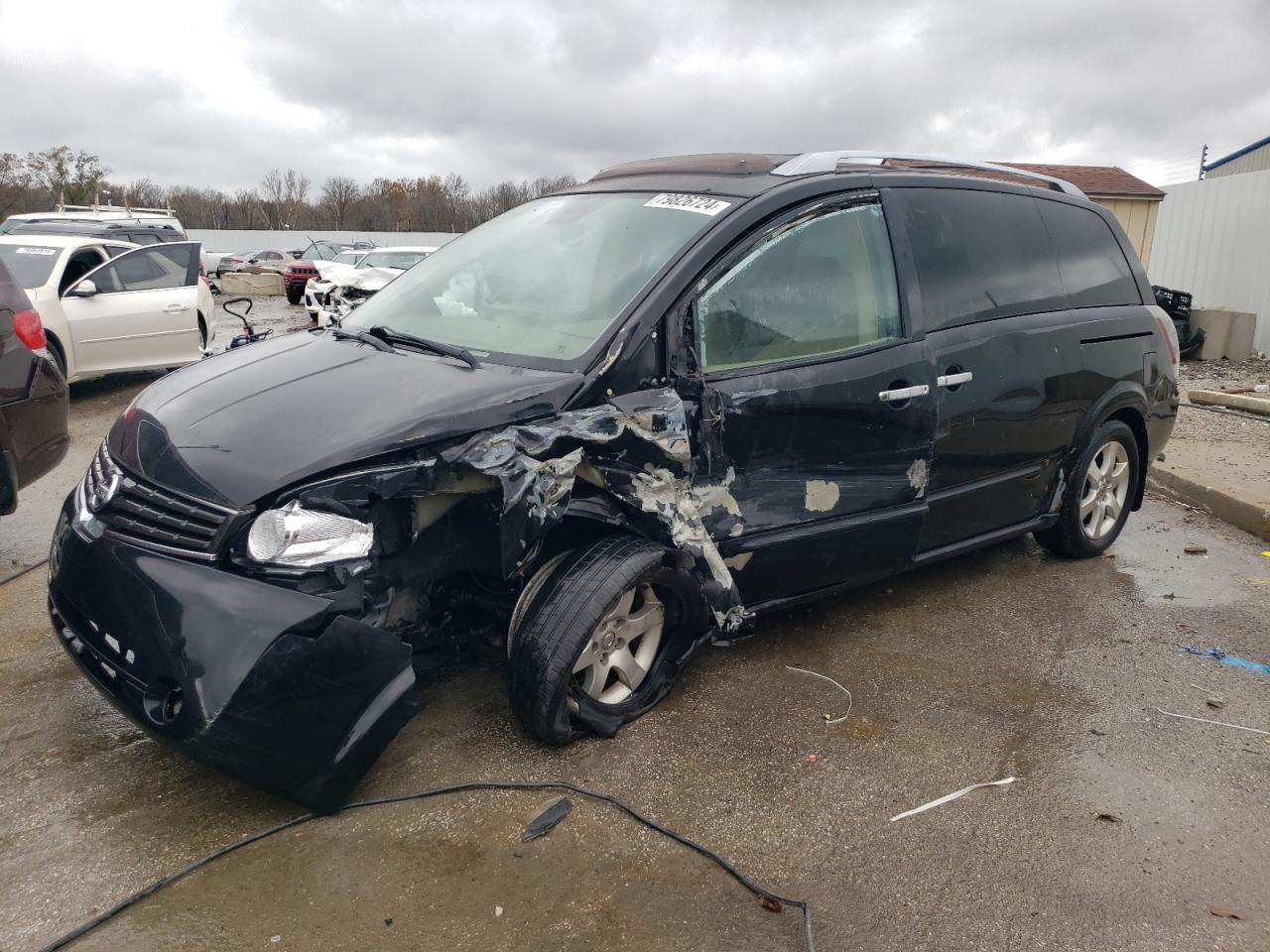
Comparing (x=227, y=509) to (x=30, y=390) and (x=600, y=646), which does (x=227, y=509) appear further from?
(x=30, y=390)

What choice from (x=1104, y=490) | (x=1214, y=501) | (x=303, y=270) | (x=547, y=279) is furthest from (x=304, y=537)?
(x=303, y=270)

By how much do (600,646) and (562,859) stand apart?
708 millimetres

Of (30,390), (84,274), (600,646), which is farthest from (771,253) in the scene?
(84,274)

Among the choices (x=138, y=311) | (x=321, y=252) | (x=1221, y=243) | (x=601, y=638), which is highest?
(x=1221, y=243)

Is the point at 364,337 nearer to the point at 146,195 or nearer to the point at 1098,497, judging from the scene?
the point at 1098,497

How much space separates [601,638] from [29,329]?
3.29 meters

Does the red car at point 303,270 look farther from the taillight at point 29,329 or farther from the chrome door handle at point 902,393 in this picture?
the chrome door handle at point 902,393

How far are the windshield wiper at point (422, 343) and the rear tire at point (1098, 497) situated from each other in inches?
120

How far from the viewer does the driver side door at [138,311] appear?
8.84m

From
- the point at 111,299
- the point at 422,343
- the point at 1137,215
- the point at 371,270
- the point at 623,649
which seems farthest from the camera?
the point at 1137,215

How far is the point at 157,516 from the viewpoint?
257 centimetres

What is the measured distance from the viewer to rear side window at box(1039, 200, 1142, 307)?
14.5 ft

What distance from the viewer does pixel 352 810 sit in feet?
8.75

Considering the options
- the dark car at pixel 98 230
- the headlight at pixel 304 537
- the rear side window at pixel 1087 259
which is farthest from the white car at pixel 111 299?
the rear side window at pixel 1087 259
